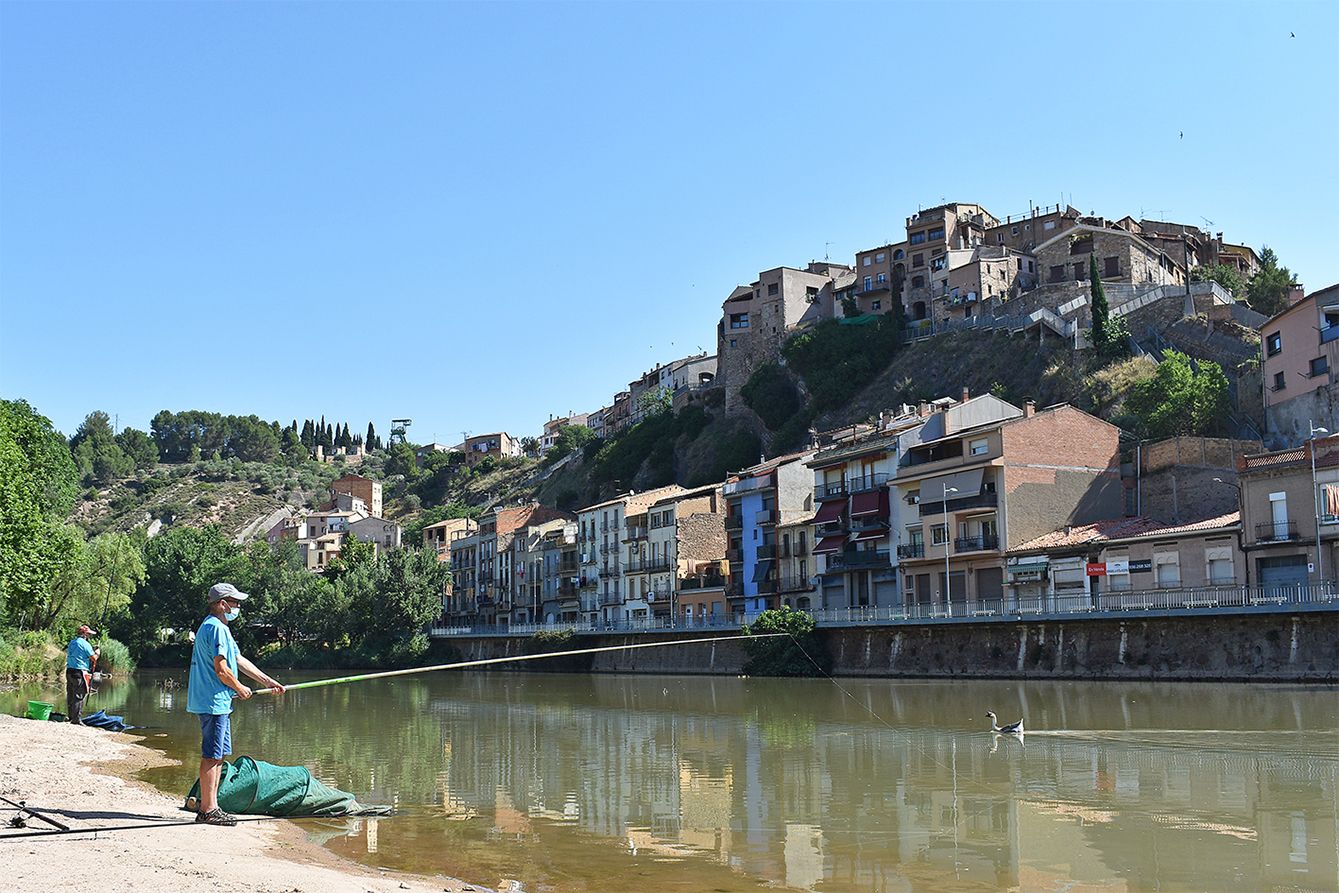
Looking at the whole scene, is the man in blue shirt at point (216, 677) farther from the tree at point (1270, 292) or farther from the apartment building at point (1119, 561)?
the tree at point (1270, 292)

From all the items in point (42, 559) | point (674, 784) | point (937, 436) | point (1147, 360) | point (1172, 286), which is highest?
point (1172, 286)

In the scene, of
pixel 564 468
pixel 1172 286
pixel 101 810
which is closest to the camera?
pixel 101 810

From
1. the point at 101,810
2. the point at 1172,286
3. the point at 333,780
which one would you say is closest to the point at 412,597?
the point at 1172,286

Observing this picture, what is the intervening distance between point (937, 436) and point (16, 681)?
3809 centimetres

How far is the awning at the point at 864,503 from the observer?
56956mm

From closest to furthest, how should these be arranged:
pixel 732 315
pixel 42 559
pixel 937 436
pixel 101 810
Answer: pixel 101 810 → pixel 42 559 → pixel 937 436 → pixel 732 315

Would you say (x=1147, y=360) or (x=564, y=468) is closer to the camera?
(x=1147, y=360)

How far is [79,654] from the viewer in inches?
969

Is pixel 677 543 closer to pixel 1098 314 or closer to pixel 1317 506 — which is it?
pixel 1098 314

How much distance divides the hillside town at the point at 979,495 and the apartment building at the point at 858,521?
11 cm

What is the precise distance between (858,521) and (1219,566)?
18.8 m

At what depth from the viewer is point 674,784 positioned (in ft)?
64.2

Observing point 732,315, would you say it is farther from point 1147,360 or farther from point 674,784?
point 674,784

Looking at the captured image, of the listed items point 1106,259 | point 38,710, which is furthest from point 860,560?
point 1106,259
